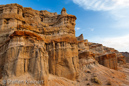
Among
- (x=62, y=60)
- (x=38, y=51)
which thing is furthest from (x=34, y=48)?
(x=62, y=60)

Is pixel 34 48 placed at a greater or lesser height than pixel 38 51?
greater

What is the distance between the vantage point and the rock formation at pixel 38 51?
45.1 feet

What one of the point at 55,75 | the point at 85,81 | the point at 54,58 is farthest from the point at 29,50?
the point at 85,81

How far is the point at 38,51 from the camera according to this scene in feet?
47.7

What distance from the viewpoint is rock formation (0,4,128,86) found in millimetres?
13739

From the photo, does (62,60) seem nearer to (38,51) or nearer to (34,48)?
(38,51)

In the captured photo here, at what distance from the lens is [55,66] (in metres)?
18.0

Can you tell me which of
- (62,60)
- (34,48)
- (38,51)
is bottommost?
(62,60)

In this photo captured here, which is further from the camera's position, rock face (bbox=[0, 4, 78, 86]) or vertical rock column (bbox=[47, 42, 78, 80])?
vertical rock column (bbox=[47, 42, 78, 80])

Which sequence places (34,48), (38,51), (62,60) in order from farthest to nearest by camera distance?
(62,60), (34,48), (38,51)

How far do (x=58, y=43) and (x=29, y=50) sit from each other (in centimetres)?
596

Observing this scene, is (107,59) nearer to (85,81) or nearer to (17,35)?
(85,81)

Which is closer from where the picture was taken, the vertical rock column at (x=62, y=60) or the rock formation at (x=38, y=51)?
the rock formation at (x=38, y=51)

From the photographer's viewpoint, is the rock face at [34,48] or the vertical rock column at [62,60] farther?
the vertical rock column at [62,60]
